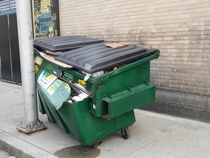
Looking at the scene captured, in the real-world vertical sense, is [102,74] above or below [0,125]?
above

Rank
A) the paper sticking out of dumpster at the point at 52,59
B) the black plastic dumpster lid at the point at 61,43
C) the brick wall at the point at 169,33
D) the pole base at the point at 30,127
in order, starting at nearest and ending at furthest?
the paper sticking out of dumpster at the point at 52,59
the black plastic dumpster lid at the point at 61,43
the pole base at the point at 30,127
the brick wall at the point at 169,33

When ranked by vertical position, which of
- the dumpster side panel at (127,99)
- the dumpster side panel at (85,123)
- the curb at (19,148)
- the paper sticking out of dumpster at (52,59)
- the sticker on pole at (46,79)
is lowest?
the curb at (19,148)

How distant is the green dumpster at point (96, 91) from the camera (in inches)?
129

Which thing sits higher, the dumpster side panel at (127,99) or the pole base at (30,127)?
the dumpster side panel at (127,99)

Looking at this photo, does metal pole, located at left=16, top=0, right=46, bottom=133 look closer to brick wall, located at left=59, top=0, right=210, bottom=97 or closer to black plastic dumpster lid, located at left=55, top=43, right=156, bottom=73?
black plastic dumpster lid, located at left=55, top=43, right=156, bottom=73

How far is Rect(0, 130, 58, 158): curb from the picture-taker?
357 centimetres

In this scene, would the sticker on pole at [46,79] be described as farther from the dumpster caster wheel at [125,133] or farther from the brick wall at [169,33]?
the brick wall at [169,33]

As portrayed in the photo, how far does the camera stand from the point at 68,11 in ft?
23.8

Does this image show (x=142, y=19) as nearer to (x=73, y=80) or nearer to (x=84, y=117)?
(x=73, y=80)

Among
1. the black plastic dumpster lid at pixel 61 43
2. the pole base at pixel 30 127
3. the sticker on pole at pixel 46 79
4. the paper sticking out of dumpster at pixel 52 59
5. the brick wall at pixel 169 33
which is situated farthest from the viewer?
the brick wall at pixel 169 33

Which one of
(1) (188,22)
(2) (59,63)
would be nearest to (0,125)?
(2) (59,63)

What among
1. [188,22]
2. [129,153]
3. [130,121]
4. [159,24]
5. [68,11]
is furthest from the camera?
[68,11]

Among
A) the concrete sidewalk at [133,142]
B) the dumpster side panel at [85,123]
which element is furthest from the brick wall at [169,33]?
the dumpster side panel at [85,123]

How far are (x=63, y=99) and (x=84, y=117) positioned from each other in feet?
1.17
